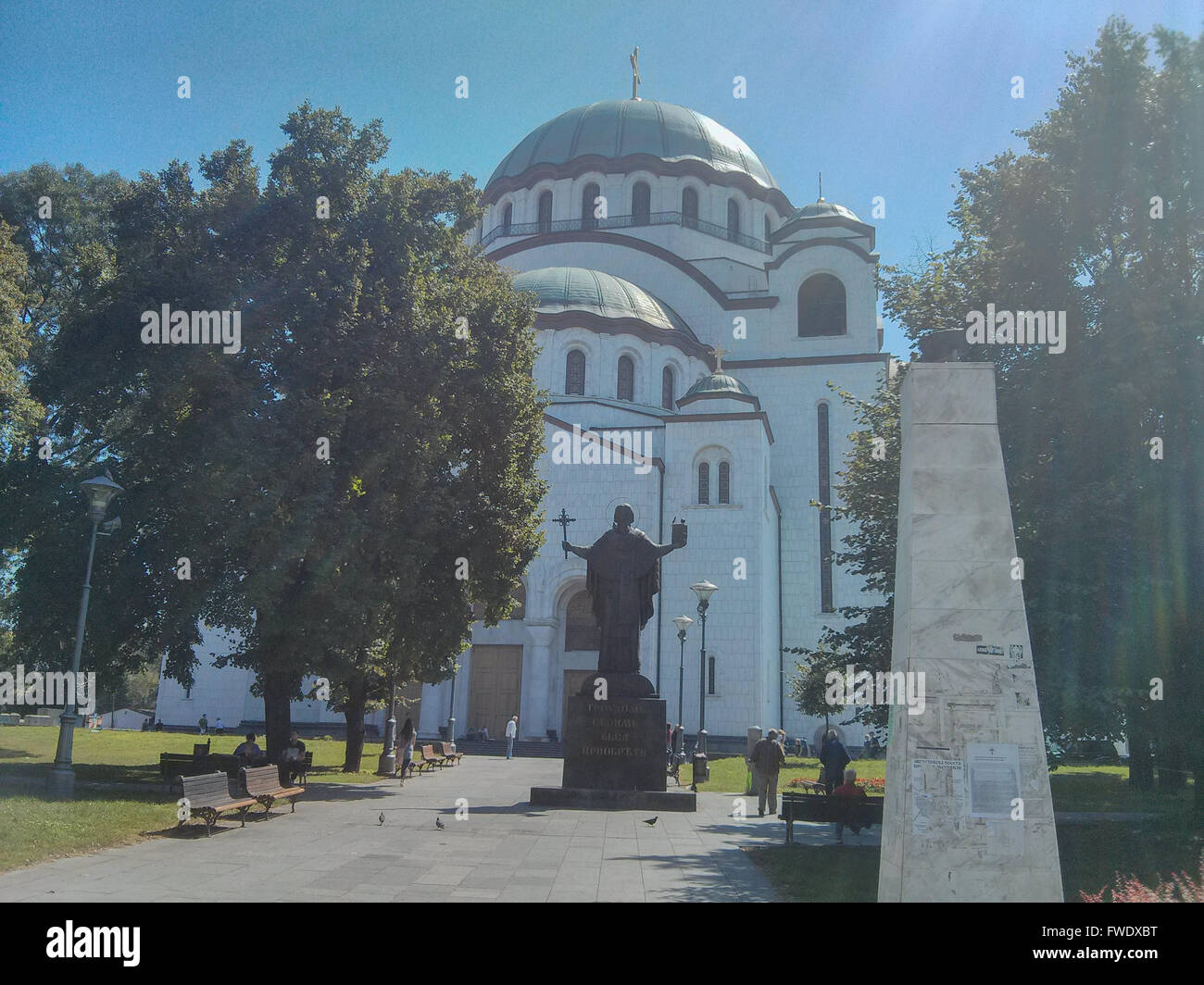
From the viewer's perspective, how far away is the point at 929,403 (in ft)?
23.5

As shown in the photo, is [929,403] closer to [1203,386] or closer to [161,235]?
[1203,386]

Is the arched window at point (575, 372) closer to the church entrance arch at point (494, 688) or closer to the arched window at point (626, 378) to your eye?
the arched window at point (626, 378)

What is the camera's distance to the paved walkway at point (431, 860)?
728 centimetres

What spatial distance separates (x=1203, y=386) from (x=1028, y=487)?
7.56 feet

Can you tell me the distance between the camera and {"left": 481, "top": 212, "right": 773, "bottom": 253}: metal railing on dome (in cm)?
4150

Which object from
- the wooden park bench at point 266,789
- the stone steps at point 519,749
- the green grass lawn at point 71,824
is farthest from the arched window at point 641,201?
the green grass lawn at point 71,824

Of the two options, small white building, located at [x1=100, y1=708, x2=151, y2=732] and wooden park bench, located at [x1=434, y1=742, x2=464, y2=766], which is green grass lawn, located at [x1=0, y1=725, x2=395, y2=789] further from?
small white building, located at [x1=100, y1=708, x2=151, y2=732]

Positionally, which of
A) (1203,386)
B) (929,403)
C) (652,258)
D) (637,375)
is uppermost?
(652,258)

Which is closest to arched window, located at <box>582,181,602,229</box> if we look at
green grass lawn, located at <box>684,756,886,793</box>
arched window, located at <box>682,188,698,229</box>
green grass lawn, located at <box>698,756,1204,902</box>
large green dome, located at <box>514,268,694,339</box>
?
arched window, located at <box>682,188,698,229</box>

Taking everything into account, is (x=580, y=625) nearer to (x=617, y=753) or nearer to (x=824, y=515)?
(x=824, y=515)

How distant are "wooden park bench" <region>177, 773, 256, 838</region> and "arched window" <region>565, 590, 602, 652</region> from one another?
66.9 ft

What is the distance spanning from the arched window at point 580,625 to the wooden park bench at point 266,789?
1884 cm
